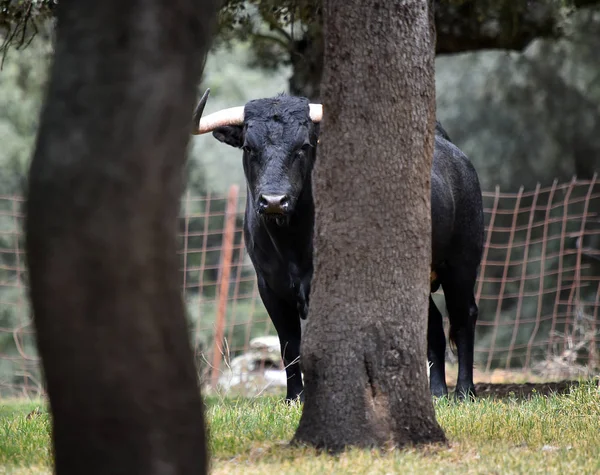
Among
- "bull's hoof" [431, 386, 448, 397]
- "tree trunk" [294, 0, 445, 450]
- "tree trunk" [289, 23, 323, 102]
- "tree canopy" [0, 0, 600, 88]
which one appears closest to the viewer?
"tree trunk" [294, 0, 445, 450]

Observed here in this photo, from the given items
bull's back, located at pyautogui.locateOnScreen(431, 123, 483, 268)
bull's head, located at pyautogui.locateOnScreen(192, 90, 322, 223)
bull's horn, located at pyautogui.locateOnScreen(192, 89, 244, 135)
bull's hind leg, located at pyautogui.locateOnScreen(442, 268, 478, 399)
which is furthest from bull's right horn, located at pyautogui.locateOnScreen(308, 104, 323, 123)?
bull's hind leg, located at pyautogui.locateOnScreen(442, 268, 478, 399)

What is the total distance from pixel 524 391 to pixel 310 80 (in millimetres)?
4814

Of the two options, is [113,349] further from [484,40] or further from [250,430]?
[484,40]

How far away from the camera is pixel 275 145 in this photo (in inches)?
274

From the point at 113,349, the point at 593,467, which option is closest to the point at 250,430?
the point at 593,467

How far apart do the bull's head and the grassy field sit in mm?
1465

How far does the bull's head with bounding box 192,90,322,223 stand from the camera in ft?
21.9

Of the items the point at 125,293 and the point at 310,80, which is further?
the point at 310,80

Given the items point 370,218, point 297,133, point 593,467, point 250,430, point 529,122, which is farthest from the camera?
point 529,122

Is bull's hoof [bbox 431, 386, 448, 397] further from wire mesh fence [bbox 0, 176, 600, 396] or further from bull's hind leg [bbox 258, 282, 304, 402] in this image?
wire mesh fence [bbox 0, 176, 600, 396]

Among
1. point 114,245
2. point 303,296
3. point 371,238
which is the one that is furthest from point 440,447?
point 303,296

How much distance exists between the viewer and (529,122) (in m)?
16.8

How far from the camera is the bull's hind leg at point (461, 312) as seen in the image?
8219mm

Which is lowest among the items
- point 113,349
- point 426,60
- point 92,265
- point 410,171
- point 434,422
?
point 434,422
